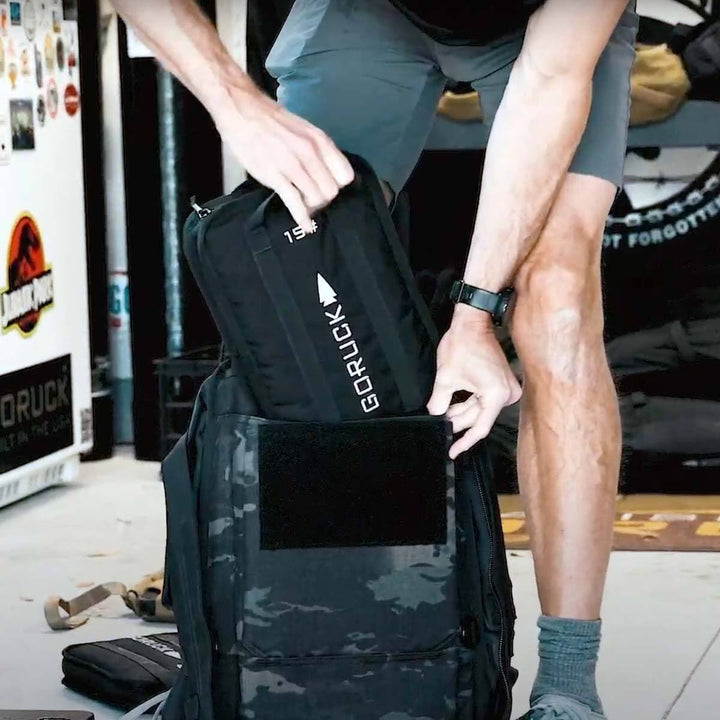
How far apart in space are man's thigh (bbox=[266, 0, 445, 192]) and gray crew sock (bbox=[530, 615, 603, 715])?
0.58m

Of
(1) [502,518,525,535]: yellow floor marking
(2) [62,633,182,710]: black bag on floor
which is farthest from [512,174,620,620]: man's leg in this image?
(1) [502,518,525,535]: yellow floor marking

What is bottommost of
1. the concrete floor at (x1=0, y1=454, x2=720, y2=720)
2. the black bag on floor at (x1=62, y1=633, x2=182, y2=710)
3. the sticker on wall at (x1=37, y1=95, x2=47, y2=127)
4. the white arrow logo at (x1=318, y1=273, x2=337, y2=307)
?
the concrete floor at (x1=0, y1=454, x2=720, y2=720)

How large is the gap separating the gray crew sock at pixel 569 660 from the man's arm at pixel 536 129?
40 centimetres

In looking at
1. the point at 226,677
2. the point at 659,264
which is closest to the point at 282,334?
the point at 226,677

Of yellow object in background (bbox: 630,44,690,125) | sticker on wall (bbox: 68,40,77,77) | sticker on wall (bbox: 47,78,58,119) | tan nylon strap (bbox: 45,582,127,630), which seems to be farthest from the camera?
sticker on wall (bbox: 68,40,77,77)

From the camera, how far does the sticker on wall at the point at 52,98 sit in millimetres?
3148

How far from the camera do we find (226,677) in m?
1.52

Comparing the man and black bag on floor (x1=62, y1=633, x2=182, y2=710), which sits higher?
the man

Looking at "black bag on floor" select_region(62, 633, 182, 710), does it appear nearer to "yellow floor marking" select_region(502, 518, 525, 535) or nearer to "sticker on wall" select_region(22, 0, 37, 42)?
"yellow floor marking" select_region(502, 518, 525, 535)

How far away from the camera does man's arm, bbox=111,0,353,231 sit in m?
1.51

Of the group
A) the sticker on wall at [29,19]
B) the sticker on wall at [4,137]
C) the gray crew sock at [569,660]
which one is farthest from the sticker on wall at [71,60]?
the gray crew sock at [569,660]

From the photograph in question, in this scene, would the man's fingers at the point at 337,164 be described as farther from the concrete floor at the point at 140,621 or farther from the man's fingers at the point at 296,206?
the concrete floor at the point at 140,621

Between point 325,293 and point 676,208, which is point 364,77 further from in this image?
point 676,208

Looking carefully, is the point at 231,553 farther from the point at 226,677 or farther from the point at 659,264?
the point at 659,264
